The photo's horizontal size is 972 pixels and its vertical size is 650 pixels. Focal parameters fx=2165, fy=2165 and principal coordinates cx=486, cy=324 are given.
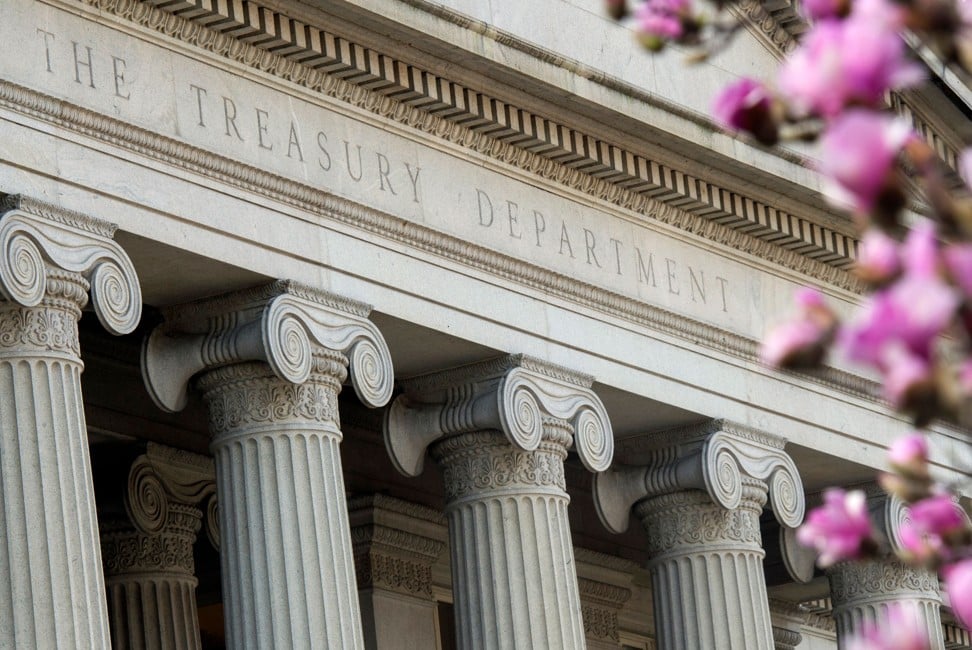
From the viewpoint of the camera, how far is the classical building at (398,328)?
21562mm

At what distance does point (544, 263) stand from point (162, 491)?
640 centimetres

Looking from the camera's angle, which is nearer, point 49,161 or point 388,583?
point 49,161

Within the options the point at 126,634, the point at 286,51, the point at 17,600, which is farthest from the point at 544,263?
the point at 17,600

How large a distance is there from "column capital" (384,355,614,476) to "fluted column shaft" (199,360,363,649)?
9.68 feet

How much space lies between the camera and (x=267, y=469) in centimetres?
2419

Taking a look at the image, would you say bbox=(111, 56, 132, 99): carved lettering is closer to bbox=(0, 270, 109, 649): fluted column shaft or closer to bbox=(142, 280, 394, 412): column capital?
bbox=(0, 270, 109, 649): fluted column shaft

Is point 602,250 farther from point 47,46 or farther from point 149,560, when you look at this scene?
point 47,46

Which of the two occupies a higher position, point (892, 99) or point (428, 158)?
point (892, 99)

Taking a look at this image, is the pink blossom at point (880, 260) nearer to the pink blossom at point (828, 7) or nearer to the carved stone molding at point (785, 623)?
the pink blossom at point (828, 7)

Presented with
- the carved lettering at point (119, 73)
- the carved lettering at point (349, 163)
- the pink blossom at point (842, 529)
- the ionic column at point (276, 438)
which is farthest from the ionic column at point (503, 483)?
the pink blossom at point (842, 529)

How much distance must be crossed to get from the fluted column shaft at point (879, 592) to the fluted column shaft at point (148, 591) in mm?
10950

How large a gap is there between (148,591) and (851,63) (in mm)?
25536

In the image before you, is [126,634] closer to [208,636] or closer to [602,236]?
[208,636]

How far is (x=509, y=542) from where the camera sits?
2762 cm
